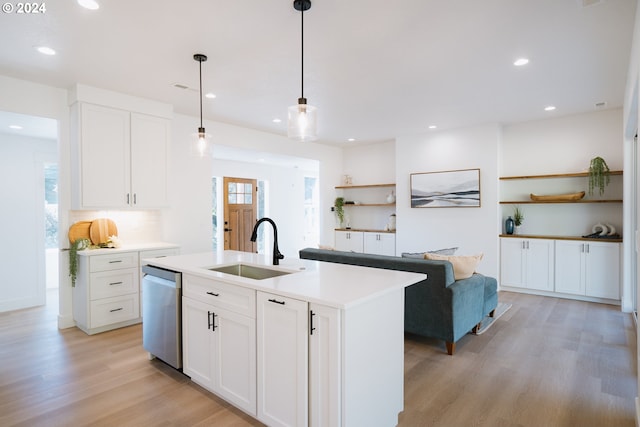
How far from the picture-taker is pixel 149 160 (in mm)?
4223

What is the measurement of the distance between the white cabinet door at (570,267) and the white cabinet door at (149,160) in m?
5.36

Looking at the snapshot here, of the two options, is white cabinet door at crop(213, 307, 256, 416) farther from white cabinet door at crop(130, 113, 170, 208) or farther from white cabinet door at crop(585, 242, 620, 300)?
white cabinet door at crop(585, 242, 620, 300)

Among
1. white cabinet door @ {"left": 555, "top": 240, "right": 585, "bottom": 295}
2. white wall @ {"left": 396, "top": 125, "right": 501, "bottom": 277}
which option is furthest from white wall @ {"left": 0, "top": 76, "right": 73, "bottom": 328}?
white cabinet door @ {"left": 555, "top": 240, "right": 585, "bottom": 295}

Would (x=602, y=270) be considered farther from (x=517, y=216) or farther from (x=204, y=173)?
(x=204, y=173)

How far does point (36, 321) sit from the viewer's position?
161 inches

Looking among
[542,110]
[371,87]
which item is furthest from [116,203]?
[542,110]

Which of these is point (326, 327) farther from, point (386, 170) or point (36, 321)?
point (386, 170)

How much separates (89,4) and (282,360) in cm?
248

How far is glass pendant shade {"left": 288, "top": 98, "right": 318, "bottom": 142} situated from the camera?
7.57ft

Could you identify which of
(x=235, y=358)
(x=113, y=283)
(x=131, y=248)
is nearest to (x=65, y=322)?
(x=113, y=283)

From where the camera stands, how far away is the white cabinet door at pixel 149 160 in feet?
13.4

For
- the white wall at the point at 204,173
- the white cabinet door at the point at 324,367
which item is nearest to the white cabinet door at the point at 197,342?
the white cabinet door at the point at 324,367

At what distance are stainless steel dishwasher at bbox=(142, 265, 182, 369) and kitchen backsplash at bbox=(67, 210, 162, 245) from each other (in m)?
1.62

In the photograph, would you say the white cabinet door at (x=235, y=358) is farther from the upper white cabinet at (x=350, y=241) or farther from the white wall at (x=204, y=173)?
the upper white cabinet at (x=350, y=241)
